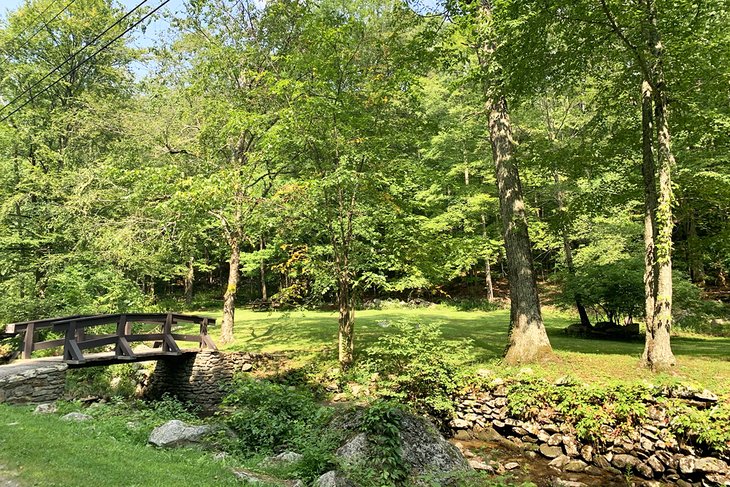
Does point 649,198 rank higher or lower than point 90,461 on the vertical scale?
higher

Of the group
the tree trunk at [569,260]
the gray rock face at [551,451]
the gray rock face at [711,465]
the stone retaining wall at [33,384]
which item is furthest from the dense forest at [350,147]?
the stone retaining wall at [33,384]

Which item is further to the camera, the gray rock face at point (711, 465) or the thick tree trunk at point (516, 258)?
the thick tree trunk at point (516, 258)

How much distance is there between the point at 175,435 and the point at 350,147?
22.2 ft

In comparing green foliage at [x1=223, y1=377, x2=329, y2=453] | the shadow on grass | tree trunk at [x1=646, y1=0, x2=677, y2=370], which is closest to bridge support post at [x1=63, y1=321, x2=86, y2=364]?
green foliage at [x1=223, y1=377, x2=329, y2=453]

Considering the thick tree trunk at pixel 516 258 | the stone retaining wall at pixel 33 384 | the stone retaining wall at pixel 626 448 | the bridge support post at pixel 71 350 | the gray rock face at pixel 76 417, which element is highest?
the thick tree trunk at pixel 516 258

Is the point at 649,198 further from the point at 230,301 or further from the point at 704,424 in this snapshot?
the point at 230,301

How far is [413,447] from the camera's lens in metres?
5.76

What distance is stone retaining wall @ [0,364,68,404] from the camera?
7.04 m

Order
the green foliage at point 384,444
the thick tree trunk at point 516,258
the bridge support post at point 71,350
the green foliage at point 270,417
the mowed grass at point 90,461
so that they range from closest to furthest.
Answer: the mowed grass at point 90,461, the green foliage at point 384,444, the green foliage at point 270,417, the bridge support post at point 71,350, the thick tree trunk at point 516,258

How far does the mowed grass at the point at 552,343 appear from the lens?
25.1ft

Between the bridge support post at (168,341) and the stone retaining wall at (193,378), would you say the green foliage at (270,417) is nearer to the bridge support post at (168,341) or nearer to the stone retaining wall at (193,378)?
the stone retaining wall at (193,378)

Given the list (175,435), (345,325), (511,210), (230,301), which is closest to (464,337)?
(345,325)

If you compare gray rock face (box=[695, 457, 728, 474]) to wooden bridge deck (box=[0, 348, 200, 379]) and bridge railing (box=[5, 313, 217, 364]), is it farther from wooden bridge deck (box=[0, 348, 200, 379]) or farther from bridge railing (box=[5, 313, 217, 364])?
wooden bridge deck (box=[0, 348, 200, 379])

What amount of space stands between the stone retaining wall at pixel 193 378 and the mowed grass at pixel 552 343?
2.01m
